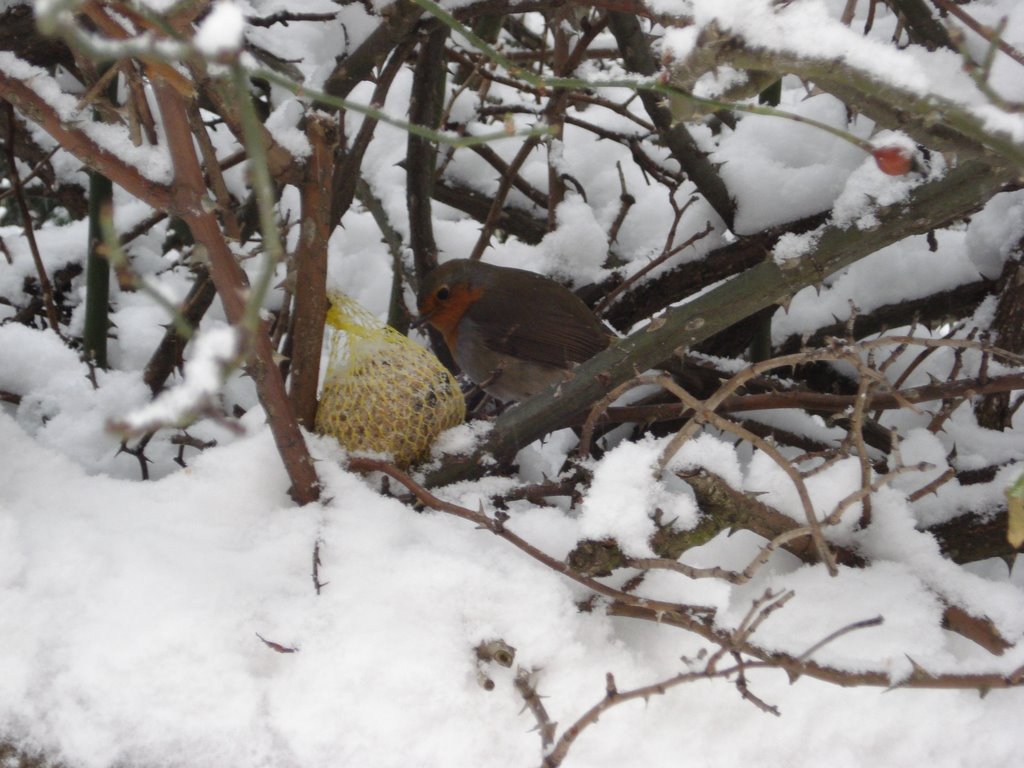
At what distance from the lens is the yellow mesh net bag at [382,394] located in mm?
1598

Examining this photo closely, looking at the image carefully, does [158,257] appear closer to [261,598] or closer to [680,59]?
[261,598]

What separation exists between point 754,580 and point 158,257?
1937 mm

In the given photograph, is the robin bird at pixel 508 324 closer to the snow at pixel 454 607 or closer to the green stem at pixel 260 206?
the snow at pixel 454 607

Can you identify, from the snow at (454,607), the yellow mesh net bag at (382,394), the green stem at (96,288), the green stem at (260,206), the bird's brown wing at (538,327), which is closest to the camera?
the green stem at (260,206)

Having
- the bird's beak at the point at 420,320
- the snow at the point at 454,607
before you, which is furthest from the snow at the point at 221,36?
the bird's beak at the point at 420,320

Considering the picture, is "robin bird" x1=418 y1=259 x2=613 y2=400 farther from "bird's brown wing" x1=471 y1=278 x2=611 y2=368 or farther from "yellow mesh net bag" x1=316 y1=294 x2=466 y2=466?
"yellow mesh net bag" x1=316 y1=294 x2=466 y2=466

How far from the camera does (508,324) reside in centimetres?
304

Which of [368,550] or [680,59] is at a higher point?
[680,59]

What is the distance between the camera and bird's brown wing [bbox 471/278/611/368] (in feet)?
9.02

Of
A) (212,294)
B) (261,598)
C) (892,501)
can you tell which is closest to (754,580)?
(892,501)

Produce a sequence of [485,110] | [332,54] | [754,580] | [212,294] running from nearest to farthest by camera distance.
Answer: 1. [754,580]
2. [212,294]
3. [332,54]
4. [485,110]

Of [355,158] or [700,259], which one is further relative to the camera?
[700,259]

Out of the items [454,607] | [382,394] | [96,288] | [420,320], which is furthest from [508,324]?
[454,607]

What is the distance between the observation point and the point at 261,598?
1.24m
